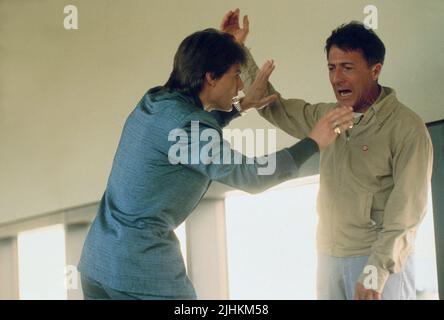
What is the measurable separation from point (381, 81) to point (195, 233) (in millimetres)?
847

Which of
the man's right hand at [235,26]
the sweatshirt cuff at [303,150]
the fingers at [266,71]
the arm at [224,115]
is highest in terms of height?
the man's right hand at [235,26]

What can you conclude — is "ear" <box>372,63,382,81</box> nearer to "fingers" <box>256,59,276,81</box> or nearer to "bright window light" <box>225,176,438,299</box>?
"fingers" <box>256,59,276,81</box>

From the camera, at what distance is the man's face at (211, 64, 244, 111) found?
162 centimetres

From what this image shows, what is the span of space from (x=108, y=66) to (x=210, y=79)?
1063 mm

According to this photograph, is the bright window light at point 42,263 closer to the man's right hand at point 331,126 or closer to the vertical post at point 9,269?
the vertical post at point 9,269

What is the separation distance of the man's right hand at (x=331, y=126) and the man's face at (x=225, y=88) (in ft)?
0.73

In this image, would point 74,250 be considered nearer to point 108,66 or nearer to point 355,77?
point 108,66

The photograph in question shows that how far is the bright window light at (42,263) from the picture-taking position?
3000 mm

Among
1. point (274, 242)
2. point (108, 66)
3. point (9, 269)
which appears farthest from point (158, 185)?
point (9, 269)

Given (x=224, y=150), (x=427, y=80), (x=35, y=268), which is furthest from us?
(x=35, y=268)

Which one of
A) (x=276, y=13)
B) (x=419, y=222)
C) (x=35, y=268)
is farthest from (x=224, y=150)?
(x=35, y=268)

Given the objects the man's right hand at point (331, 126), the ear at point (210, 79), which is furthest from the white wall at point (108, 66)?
the ear at point (210, 79)

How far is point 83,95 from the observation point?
2.71m
